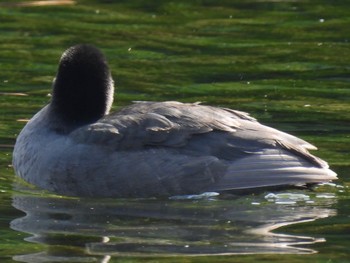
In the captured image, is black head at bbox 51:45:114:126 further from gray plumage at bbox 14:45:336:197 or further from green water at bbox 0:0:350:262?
green water at bbox 0:0:350:262

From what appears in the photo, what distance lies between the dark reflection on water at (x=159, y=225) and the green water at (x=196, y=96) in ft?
0.04

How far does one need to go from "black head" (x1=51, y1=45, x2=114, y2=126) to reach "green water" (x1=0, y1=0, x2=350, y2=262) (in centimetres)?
73

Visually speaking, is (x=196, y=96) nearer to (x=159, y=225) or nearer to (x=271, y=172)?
(x=271, y=172)

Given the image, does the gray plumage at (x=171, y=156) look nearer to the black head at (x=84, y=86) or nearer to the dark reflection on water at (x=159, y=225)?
the dark reflection on water at (x=159, y=225)

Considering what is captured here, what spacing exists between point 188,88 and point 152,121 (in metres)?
3.53

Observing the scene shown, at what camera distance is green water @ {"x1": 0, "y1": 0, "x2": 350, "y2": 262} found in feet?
28.7

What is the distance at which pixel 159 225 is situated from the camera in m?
9.31

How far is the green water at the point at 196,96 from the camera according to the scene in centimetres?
874

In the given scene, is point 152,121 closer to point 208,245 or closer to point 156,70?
point 208,245

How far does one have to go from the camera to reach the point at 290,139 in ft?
33.8

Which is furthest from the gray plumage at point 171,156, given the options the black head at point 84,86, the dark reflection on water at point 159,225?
the black head at point 84,86

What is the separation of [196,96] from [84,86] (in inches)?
111

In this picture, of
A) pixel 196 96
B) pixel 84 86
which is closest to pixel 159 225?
pixel 84 86

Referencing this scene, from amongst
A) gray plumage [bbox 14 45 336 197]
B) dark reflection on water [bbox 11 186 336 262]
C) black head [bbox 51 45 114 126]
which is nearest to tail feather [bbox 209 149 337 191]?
gray plumage [bbox 14 45 336 197]
